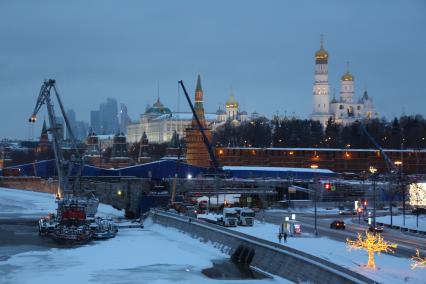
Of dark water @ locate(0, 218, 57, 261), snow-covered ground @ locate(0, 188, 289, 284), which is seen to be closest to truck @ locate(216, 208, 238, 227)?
snow-covered ground @ locate(0, 188, 289, 284)

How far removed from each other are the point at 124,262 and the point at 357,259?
18.6 metres

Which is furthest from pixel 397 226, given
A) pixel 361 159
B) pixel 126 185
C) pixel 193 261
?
pixel 361 159

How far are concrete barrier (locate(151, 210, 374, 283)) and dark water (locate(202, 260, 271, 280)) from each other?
2.57 feet

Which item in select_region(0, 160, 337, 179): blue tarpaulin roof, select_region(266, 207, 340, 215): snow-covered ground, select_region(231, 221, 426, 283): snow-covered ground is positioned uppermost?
select_region(0, 160, 337, 179): blue tarpaulin roof

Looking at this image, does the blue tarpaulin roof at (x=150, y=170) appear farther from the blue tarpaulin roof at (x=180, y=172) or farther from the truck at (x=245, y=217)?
the truck at (x=245, y=217)

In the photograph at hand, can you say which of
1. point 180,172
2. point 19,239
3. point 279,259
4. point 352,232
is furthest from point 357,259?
point 180,172

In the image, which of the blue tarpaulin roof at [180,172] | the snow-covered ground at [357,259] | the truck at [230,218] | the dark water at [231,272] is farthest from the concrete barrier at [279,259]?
the blue tarpaulin roof at [180,172]

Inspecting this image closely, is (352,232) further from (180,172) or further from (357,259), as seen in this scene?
(180,172)

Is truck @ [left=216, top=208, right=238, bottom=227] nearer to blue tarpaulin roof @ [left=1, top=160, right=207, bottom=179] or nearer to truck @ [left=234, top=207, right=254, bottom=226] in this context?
truck @ [left=234, top=207, right=254, bottom=226]

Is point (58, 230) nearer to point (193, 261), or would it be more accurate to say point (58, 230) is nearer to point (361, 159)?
point (193, 261)

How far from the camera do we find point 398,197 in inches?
5123

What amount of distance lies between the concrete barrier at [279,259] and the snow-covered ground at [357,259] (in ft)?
6.16

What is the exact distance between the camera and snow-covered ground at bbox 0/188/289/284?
168 ft

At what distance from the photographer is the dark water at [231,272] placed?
172 ft
